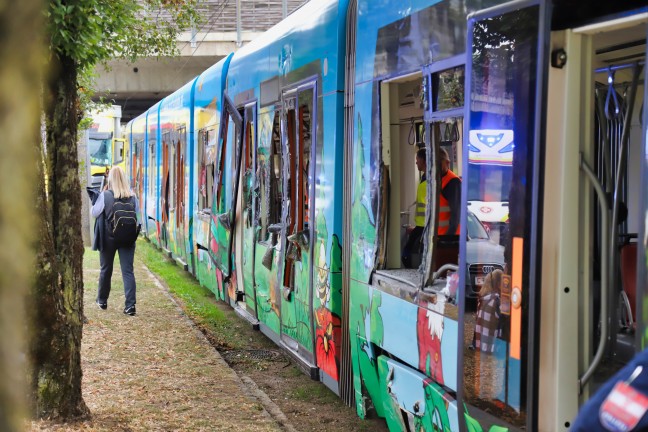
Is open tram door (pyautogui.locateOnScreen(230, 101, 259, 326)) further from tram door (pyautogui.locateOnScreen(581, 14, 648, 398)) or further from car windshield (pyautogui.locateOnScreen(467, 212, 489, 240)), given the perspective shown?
car windshield (pyautogui.locateOnScreen(467, 212, 489, 240))

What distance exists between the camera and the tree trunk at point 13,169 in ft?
3.98

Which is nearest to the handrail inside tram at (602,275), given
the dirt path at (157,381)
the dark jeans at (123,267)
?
the dirt path at (157,381)

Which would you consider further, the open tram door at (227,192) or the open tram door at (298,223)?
the open tram door at (227,192)

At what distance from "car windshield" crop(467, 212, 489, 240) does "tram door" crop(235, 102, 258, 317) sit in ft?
18.2

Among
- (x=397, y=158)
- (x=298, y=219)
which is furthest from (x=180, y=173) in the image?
(x=397, y=158)

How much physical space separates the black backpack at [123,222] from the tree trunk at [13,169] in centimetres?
1045

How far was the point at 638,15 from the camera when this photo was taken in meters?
3.52

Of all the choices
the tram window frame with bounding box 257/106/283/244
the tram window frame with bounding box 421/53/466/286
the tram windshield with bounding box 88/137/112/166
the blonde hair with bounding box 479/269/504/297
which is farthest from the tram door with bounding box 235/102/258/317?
the tram windshield with bounding box 88/137/112/166

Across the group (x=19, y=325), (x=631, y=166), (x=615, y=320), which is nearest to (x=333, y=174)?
(x=631, y=166)

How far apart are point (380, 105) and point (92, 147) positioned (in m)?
28.1

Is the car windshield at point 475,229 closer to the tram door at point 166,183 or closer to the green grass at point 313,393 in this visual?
the green grass at point 313,393

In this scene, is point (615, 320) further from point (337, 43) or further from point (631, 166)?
point (337, 43)

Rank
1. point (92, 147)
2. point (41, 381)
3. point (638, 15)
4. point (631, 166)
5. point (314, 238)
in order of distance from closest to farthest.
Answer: point (638, 15)
point (631, 166)
point (41, 381)
point (314, 238)
point (92, 147)

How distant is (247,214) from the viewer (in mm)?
10453
